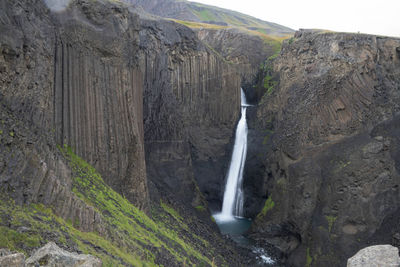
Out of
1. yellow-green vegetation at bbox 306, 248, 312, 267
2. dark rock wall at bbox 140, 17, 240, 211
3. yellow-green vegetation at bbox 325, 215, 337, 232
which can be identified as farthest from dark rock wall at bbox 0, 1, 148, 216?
yellow-green vegetation at bbox 325, 215, 337, 232

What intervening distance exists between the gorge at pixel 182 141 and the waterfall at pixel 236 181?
0.10 meters

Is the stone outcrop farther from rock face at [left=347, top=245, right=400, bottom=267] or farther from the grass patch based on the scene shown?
the grass patch

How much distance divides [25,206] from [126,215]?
5642 mm

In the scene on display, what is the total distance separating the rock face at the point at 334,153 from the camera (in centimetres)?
2147

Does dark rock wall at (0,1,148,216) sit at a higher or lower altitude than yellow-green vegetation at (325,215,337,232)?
higher

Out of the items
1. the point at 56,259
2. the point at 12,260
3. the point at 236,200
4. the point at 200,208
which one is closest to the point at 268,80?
the point at 236,200

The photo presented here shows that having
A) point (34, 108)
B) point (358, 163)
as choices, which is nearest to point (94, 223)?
point (34, 108)

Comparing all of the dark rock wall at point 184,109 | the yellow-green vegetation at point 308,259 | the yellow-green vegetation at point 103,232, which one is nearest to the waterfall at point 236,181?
the dark rock wall at point 184,109

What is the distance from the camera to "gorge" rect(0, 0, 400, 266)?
34.4 feet

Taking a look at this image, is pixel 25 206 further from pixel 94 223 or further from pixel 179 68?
pixel 179 68

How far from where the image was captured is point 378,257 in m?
5.52

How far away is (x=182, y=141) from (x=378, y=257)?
21889 millimetres

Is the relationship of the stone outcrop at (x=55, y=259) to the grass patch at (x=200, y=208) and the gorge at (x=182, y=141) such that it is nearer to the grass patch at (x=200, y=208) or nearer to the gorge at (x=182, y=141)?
the gorge at (x=182, y=141)

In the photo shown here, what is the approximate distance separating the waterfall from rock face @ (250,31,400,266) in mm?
2901
